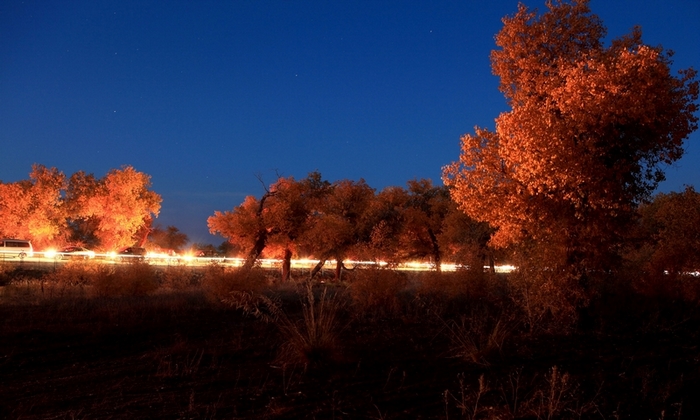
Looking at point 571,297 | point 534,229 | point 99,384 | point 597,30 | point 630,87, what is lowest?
point 99,384

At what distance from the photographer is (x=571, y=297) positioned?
36.0ft

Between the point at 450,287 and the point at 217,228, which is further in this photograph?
the point at 217,228

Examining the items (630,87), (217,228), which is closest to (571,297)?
(630,87)

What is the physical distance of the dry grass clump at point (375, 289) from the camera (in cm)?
1360

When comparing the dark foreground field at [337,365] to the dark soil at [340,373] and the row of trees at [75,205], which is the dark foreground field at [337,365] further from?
the row of trees at [75,205]

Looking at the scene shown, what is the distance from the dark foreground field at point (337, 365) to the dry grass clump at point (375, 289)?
1.51 feet

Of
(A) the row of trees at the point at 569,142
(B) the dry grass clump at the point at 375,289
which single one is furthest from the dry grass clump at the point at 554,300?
(B) the dry grass clump at the point at 375,289

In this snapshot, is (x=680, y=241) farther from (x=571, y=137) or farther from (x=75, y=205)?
(x=75, y=205)

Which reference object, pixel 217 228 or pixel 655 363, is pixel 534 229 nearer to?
pixel 655 363

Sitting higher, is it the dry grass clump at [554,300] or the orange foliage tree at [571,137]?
the orange foliage tree at [571,137]

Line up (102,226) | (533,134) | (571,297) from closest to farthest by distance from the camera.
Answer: (533,134)
(571,297)
(102,226)

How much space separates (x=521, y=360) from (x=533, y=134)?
4041mm

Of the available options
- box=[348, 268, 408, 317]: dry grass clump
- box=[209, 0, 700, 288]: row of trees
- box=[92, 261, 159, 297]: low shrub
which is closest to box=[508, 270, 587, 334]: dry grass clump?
box=[209, 0, 700, 288]: row of trees

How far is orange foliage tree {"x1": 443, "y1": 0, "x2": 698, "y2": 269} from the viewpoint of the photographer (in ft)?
32.3
